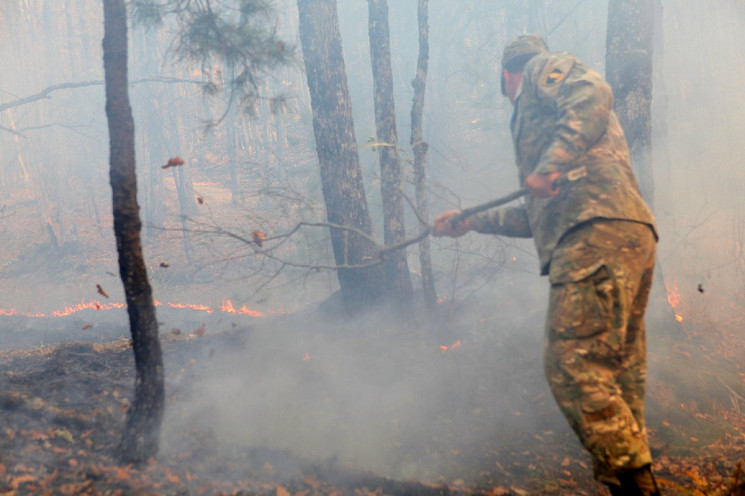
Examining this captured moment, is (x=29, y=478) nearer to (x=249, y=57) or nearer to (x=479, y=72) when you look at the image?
(x=249, y=57)

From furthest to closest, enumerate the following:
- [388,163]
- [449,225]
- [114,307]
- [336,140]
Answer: [114,307], [388,163], [336,140], [449,225]

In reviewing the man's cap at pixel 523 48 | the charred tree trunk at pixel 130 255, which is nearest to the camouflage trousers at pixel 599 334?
the man's cap at pixel 523 48

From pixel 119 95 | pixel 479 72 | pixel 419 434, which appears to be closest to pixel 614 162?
pixel 419 434

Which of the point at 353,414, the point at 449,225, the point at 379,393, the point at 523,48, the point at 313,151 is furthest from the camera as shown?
Result: the point at 313,151

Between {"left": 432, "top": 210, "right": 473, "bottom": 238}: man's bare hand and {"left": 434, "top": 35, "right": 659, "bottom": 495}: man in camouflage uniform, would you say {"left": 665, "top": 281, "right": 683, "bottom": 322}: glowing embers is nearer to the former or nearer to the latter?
{"left": 432, "top": 210, "right": 473, "bottom": 238}: man's bare hand

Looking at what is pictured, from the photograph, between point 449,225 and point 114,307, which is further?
point 114,307

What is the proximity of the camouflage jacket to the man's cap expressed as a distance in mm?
303

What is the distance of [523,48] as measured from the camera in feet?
12.6

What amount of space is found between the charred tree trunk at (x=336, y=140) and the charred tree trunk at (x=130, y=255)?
3742mm

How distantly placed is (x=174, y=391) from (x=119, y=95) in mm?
3465

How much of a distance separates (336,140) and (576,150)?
5132mm

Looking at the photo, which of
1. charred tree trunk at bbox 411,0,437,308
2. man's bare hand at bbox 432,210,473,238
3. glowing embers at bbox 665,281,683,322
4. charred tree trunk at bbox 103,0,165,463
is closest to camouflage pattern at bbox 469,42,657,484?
man's bare hand at bbox 432,210,473,238

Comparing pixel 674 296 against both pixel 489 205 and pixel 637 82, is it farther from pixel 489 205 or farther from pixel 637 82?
pixel 489 205

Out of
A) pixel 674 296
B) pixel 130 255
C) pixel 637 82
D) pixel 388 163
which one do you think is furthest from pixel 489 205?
pixel 674 296
